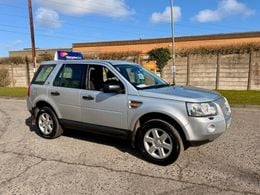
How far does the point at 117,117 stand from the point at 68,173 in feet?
4.54

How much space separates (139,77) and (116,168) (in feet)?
6.40

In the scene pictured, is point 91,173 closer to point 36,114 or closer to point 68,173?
point 68,173

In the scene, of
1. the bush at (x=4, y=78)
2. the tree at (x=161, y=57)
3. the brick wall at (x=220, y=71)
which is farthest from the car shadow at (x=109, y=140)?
the bush at (x=4, y=78)

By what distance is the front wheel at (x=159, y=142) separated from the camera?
4.94 meters

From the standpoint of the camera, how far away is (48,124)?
6.93 m

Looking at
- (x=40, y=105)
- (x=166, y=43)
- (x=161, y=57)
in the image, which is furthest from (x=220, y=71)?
(x=166, y=43)

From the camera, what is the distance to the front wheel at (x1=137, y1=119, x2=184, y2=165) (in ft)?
16.2

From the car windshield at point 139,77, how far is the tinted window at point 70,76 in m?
0.84

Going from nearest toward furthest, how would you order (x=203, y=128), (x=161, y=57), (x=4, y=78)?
(x=203, y=128), (x=161, y=57), (x=4, y=78)

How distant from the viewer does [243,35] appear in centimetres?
3350

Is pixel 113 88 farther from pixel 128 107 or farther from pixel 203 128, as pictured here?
pixel 203 128

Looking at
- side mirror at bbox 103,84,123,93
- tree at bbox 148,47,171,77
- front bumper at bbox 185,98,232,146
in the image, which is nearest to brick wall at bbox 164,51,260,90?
tree at bbox 148,47,171,77

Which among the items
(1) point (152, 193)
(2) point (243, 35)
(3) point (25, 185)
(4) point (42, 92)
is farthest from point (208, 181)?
(2) point (243, 35)

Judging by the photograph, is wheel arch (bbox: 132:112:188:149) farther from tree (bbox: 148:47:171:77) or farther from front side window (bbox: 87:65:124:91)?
tree (bbox: 148:47:171:77)
